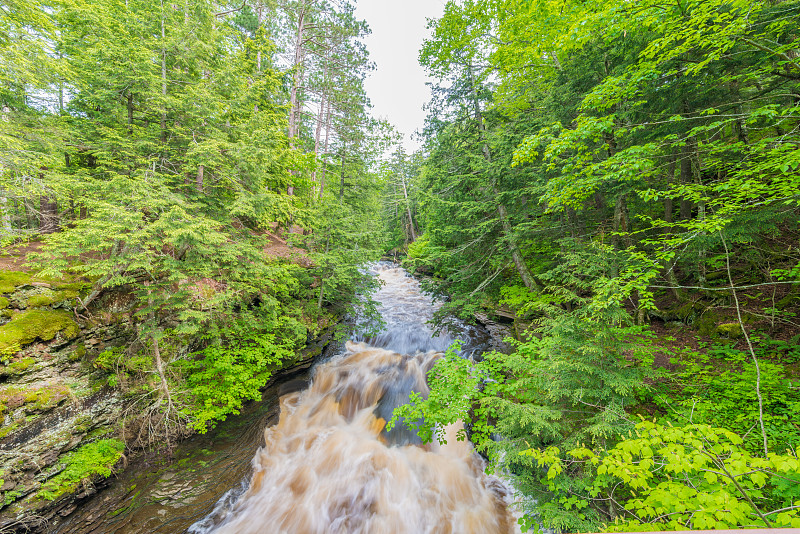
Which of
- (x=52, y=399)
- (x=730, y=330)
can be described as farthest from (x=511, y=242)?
(x=52, y=399)

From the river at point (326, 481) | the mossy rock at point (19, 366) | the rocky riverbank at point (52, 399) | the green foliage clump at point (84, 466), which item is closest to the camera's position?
the rocky riverbank at point (52, 399)

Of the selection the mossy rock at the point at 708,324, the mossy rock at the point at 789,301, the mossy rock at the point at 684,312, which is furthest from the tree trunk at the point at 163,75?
the mossy rock at the point at 789,301

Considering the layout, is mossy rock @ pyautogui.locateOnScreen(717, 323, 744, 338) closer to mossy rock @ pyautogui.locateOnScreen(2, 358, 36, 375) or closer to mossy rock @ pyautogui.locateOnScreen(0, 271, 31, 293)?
mossy rock @ pyautogui.locateOnScreen(2, 358, 36, 375)

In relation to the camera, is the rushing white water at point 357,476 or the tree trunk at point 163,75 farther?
the tree trunk at point 163,75

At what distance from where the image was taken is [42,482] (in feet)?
13.0

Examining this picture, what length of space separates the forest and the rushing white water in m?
0.96

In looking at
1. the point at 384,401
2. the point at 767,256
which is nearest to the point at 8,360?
the point at 384,401

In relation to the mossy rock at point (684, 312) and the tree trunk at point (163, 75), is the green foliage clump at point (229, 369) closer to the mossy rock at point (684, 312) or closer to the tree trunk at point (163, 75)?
the tree trunk at point (163, 75)

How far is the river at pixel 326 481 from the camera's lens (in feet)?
15.1

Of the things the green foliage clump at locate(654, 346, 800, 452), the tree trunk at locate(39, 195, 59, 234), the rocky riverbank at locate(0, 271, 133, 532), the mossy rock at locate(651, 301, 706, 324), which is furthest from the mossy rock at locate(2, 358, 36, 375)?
the mossy rock at locate(651, 301, 706, 324)

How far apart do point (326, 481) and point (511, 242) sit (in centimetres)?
736

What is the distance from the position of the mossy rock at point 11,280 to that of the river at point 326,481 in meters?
4.09

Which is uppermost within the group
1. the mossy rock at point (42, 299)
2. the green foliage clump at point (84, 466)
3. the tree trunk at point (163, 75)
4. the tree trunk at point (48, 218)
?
the tree trunk at point (163, 75)

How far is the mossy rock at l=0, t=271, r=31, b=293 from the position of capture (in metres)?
4.82
